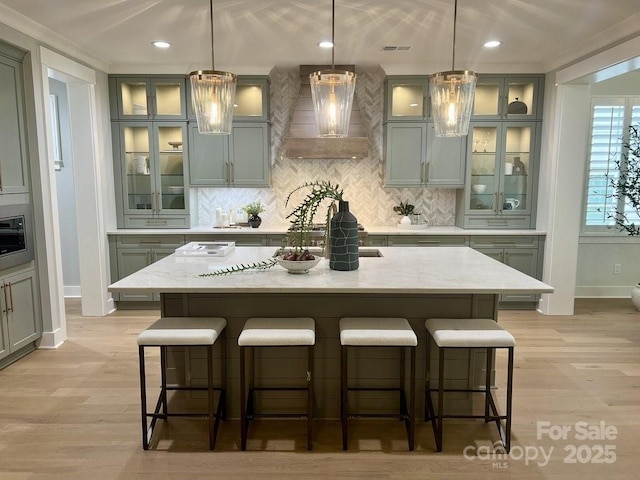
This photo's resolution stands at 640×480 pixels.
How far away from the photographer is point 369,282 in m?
2.61

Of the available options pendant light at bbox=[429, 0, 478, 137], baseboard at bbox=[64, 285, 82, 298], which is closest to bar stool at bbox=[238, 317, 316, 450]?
pendant light at bbox=[429, 0, 478, 137]

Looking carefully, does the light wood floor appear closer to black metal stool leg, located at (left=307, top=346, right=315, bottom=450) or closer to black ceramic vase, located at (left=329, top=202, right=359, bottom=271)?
black metal stool leg, located at (left=307, top=346, right=315, bottom=450)

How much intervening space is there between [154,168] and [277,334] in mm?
3435

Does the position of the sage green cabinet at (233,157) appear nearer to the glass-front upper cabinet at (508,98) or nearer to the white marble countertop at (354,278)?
the white marble countertop at (354,278)

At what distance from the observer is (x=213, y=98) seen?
8.39 feet

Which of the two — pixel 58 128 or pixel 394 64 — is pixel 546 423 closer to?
pixel 394 64

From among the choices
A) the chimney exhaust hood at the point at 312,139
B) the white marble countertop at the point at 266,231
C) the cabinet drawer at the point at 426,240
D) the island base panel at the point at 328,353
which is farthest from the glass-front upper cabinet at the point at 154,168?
the island base panel at the point at 328,353

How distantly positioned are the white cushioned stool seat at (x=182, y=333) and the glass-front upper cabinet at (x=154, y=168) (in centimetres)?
291

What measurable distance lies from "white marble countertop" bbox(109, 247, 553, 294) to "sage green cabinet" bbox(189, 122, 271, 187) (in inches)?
85.0

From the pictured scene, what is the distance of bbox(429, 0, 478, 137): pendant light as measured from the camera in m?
2.53

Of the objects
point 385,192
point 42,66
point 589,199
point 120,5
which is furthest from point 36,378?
point 589,199

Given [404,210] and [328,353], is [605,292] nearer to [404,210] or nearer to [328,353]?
[404,210]

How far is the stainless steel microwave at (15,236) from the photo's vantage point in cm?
354

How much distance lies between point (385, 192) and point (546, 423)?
335 centimetres
